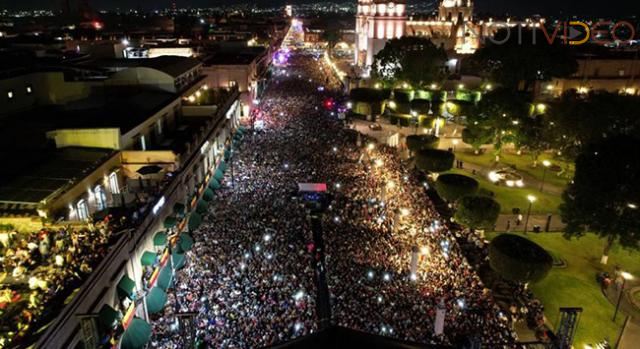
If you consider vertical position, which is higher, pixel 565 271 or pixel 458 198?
pixel 458 198

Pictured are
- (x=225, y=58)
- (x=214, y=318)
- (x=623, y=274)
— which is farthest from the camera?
(x=225, y=58)

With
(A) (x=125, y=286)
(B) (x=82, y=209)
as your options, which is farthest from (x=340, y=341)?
(B) (x=82, y=209)

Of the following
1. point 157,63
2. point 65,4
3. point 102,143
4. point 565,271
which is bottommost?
point 565,271

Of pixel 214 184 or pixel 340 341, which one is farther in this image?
pixel 214 184

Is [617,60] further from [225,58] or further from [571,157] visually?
[225,58]

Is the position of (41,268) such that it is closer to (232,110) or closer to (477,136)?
(232,110)

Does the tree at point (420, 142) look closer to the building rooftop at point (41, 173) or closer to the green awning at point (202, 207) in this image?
the green awning at point (202, 207)

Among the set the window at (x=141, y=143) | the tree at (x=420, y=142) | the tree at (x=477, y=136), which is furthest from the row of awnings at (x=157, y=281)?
the tree at (x=477, y=136)

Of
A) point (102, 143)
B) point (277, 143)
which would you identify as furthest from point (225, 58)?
point (102, 143)
